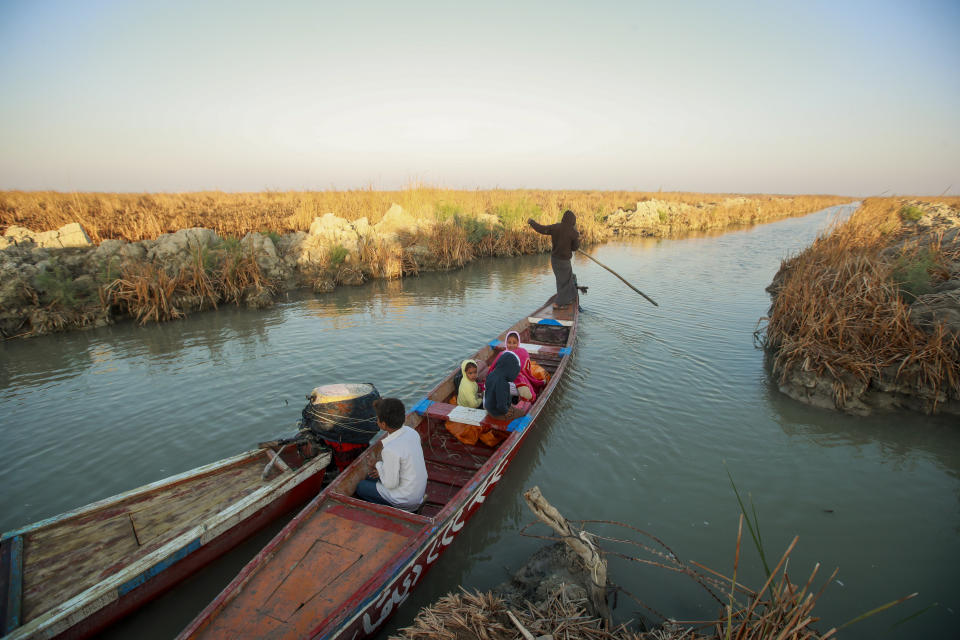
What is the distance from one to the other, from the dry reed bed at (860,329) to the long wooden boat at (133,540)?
820cm

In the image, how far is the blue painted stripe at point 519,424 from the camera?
5.29 meters

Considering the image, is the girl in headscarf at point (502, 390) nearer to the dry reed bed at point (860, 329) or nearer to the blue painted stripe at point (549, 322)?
the blue painted stripe at point (549, 322)

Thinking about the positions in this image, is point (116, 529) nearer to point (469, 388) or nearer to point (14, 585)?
point (14, 585)

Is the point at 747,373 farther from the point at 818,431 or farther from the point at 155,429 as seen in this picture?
the point at 155,429

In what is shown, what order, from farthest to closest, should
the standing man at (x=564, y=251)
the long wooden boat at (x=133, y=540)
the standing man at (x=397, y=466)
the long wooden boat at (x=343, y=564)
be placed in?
the standing man at (x=564, y=251) < the standing man at (x=397, y=466) < the long wooden boat at (x=133, y=540) < the long wooden boat at (x=343, y=564)

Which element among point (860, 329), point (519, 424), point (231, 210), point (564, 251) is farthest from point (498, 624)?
point (231, 210)

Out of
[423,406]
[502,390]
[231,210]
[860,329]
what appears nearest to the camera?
[502,390]

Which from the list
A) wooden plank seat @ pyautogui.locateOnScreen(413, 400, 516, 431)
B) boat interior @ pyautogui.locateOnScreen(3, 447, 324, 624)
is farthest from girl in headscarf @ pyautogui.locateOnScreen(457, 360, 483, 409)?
boat interior @ pyautogui.locateOnScreen(3, 447, 324, 624)

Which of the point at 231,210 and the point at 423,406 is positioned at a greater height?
the point at 231,210

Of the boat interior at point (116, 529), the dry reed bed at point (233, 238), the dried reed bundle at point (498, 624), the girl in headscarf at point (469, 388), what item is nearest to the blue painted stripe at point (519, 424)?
the girl in headscarf at point (469, 388)

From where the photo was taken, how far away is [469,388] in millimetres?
5879

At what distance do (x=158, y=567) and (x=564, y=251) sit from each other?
9462 millimetres

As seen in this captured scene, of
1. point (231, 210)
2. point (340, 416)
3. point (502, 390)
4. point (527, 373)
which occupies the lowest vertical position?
point (527, 373)

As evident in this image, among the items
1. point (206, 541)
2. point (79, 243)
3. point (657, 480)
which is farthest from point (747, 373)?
point (79, 243)
